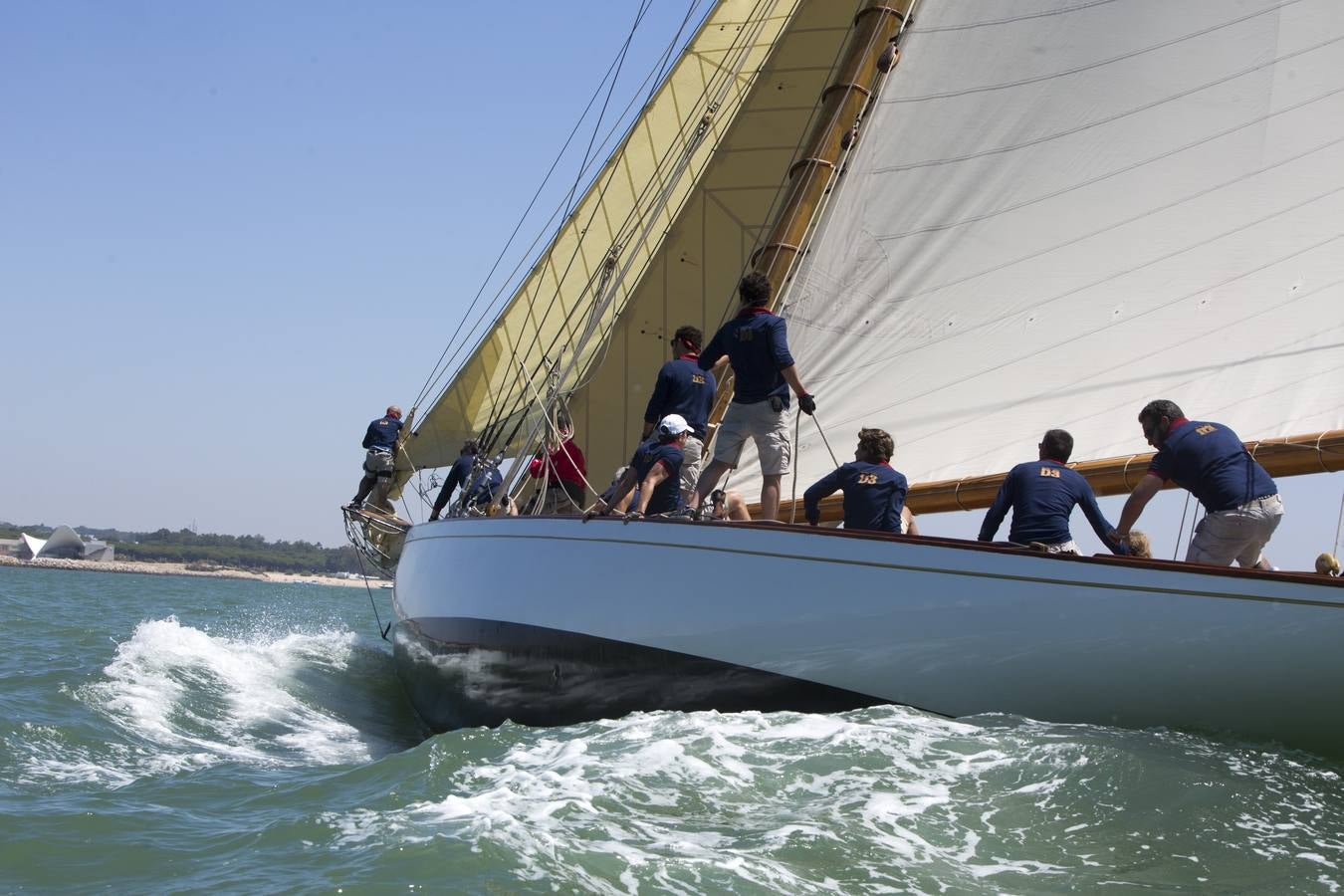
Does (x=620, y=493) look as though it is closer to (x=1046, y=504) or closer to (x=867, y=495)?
(x=867, y=495)

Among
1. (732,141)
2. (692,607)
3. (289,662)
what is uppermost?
(732,141)

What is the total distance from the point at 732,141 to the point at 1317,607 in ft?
21.8

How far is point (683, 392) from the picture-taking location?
6.68 meters

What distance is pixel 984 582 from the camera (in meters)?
4.75

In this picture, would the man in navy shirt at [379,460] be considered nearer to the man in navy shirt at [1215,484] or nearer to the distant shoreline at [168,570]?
the man in navy shirt at [1215,484]

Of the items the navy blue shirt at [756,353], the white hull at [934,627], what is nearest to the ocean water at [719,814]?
the white hull at [934,627]

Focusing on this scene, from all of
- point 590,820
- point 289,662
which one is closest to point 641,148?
point 289,662

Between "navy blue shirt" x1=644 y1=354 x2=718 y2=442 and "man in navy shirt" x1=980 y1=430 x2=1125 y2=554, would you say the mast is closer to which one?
"navy blue shirt" x1=644 y1=354 x2=718 y2=442

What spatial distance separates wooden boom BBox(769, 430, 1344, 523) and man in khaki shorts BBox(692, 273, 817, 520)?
71 cm

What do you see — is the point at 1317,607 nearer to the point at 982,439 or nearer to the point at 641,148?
the point at 982,439

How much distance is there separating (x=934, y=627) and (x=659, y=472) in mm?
1948

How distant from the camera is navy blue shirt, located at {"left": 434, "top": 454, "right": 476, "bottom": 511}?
32.3 ft

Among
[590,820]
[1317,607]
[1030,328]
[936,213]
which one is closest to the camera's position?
[590,820]

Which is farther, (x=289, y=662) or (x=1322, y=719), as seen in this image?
(x=289, y=662)
